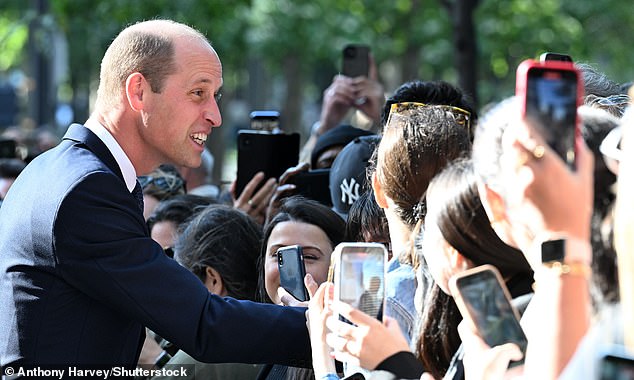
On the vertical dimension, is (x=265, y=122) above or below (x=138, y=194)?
above

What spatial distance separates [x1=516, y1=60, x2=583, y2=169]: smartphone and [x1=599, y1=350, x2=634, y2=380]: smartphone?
45 centimetres

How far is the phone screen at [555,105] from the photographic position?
7.10ft

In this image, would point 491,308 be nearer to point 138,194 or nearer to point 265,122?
point 138,194

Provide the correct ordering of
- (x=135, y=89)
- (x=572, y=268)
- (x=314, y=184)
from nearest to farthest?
(x=572, y=268) < (x=135, y=89) < (x=314, y=184)

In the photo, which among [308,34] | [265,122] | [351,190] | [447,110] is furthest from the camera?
[308,34]

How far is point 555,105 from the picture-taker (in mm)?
2199

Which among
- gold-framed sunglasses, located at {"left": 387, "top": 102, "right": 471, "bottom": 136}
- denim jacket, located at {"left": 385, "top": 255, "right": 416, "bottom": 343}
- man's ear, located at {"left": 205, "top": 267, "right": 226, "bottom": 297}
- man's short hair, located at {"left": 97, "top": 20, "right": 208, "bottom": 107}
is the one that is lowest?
man's ear, located at {"left": 205, "top": 267, "right": 226, "bottom": 297}

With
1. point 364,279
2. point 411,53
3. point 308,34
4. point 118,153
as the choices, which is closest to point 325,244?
point 118,153

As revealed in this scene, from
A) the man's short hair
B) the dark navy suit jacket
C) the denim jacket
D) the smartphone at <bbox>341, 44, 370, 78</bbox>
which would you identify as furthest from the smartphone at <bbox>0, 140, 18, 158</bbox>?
the denim jacket

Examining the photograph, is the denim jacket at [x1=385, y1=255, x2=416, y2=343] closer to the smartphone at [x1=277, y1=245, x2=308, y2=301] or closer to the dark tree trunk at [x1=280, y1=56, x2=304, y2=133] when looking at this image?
the smartphone at [x1=277, y1=245, x2=308, y2=301]

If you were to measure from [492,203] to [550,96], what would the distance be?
337 mm

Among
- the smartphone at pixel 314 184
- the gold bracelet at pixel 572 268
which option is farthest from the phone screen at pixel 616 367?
the smartphone at pixel 314 184

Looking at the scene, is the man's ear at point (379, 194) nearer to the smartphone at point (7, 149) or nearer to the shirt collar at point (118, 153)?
the shirt collar at point (118, 153)

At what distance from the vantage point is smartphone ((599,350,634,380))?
1.95 metres
